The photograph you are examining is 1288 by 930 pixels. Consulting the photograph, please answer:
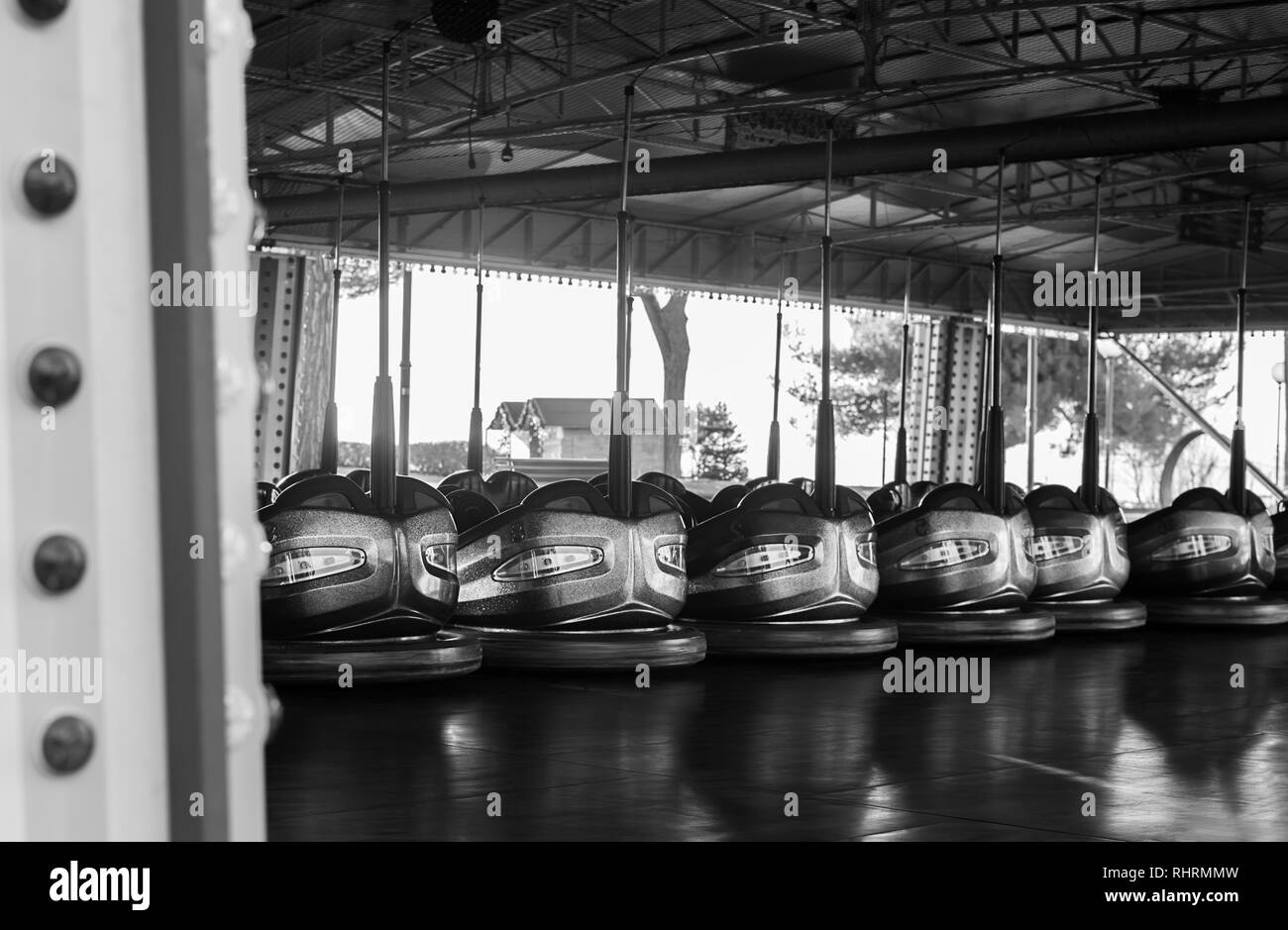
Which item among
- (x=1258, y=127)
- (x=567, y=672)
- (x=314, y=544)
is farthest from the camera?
(x=1258, y=127)

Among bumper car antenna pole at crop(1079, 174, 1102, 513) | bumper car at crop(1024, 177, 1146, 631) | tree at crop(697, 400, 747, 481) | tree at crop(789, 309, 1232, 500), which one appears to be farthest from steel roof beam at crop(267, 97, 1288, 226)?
tree at crop(789, 309, 1232, 500)

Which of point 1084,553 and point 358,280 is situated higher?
point 358,280

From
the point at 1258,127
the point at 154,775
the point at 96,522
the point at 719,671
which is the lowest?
the point at 719,671

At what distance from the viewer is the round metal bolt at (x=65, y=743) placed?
2.09ft

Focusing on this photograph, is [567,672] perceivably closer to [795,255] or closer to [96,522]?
[96,522]

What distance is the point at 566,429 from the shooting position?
21.8 meters

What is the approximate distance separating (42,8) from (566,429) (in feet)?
69.4

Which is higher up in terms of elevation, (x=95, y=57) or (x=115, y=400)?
(x=95, y=57)

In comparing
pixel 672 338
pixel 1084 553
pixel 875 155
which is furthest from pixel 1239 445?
pixel 672 338

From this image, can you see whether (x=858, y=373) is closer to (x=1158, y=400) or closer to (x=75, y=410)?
(x=1158, y=400)
